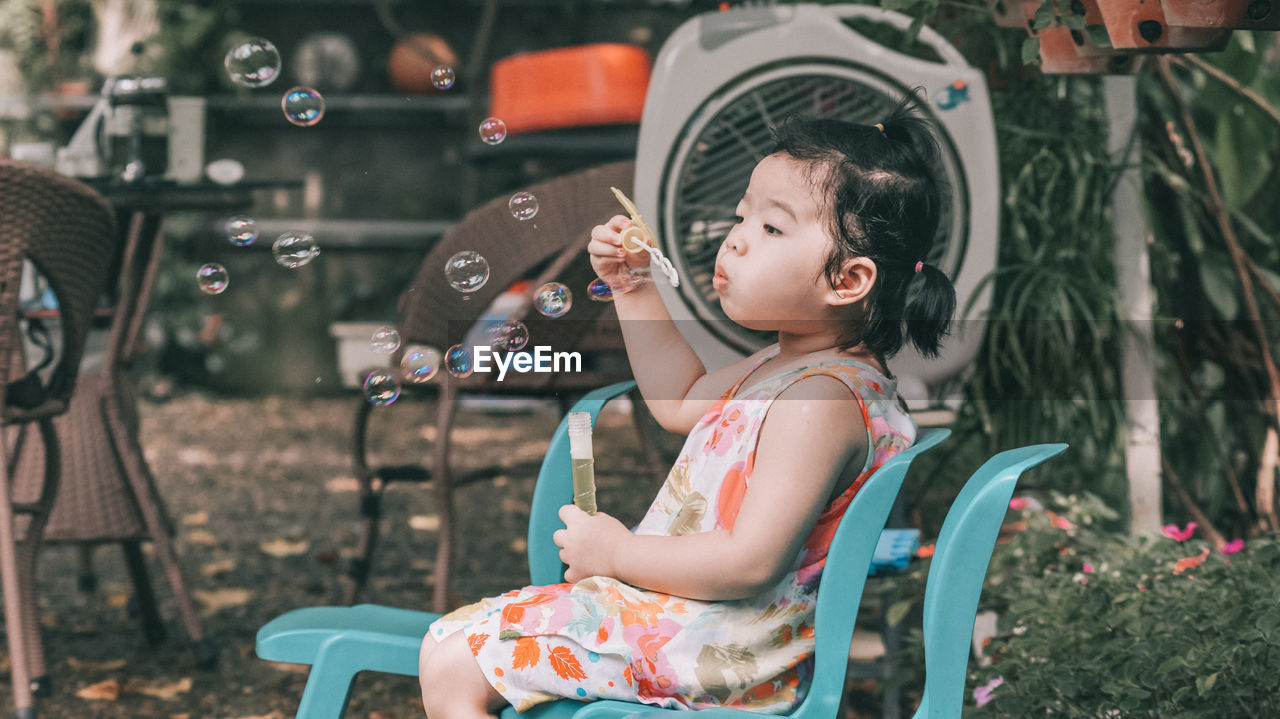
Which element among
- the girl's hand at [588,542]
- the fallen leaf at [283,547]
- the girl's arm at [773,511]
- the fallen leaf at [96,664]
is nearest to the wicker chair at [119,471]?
the fallen leaf at [96,664]

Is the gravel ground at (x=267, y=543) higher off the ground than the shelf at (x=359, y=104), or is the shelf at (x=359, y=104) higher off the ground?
the shelf at (x=359, y=104)

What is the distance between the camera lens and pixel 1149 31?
55.3 inches

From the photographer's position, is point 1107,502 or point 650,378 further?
point 1107,502

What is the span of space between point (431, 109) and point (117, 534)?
A: 3.70 m

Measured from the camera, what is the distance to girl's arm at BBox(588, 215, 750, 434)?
1312mm

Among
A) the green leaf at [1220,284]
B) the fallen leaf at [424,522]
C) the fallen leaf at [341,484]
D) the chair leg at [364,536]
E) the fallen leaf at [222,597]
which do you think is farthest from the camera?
the fallen leaf at [341,484]

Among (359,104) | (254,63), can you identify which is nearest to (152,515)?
(254,63)

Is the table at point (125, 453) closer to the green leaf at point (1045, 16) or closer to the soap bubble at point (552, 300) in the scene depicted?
the soap bubble at point (552, 300)

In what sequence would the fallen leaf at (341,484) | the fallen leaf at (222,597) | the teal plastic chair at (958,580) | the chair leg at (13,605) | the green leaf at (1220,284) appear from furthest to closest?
the fallen leaf at (341,484) < the fallen leaf at (222,597) < the green leaf at (1220,284) < the chair leg at (13,605) < the teal plastic chair at (958,580)

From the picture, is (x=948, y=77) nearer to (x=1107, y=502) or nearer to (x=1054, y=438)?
(x=1054, y=438)

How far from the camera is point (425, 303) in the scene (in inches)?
91.0

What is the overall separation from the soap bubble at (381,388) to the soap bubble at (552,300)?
0.67 ft

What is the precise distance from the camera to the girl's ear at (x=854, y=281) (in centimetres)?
116

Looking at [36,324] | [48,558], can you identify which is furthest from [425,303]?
[48,558]
